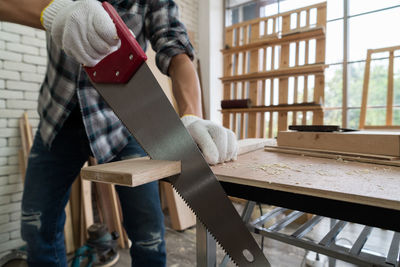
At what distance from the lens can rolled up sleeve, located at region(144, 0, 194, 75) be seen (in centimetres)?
108

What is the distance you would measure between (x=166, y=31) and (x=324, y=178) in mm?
849

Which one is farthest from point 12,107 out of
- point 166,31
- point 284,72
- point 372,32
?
point 372,32

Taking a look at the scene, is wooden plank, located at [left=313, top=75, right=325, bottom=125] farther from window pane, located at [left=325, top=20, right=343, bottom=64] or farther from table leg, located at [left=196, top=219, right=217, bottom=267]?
table leg, located at [left=196, top=219, right=217, bottom=267]

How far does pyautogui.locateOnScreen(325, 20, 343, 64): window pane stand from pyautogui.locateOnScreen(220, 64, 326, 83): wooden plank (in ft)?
2.35

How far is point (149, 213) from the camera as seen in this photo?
968mm

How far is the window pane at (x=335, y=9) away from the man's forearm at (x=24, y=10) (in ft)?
10.9

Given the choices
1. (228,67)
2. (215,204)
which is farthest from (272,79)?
(215,204)

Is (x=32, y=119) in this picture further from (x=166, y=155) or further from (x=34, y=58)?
(x=166, y=155)

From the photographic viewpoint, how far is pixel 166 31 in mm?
1094

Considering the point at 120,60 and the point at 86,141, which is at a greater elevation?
the point at 120,60

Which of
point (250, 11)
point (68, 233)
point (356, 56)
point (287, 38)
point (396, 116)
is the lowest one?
point (68, 233)

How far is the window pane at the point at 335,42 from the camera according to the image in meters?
3.06

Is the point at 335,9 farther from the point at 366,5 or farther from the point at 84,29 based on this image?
the point at 84,29

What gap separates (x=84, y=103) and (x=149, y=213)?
1.57ft
